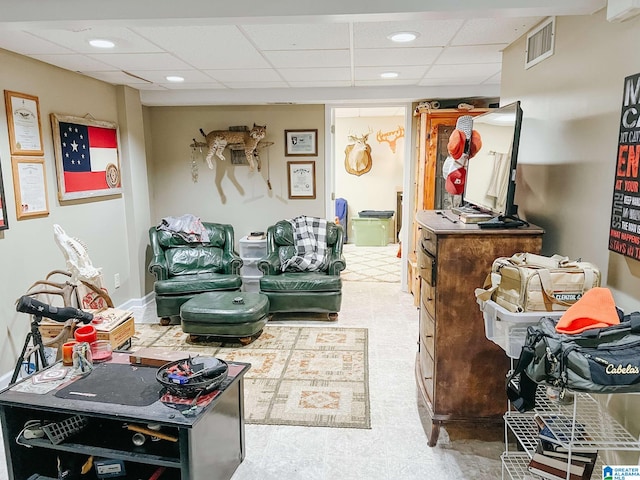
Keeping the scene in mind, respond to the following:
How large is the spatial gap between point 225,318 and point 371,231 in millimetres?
4945

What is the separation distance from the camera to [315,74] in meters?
4.10

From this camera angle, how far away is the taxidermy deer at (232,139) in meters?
5.30

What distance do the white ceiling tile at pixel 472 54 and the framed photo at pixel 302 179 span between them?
2250 millimetres

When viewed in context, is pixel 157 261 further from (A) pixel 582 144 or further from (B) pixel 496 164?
(A) pixel 582 144

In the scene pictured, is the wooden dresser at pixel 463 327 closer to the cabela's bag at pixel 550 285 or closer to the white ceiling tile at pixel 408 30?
the cabela's bag at pixel 550 285

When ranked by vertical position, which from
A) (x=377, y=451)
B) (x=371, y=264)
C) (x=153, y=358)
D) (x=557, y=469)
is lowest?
(x=377, y=451)

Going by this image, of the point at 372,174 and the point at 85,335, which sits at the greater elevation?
the point at 372,174

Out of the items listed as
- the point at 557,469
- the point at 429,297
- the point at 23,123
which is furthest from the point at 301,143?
the point at 557,469

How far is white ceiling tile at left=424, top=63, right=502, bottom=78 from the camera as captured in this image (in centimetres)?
376

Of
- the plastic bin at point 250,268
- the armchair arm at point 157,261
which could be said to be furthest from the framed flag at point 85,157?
the plastic bin at point 250,268

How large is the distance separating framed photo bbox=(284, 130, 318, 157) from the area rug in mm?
2207

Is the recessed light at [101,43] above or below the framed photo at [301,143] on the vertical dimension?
Answer: above

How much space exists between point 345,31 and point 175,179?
11.4 feet

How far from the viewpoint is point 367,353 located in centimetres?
376
